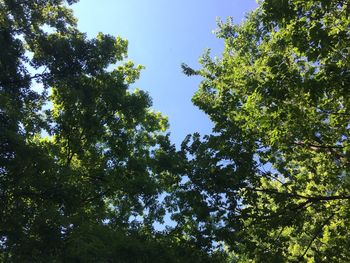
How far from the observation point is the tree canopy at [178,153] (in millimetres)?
9055

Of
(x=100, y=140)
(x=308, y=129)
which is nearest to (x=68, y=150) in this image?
(x=100, y=140)

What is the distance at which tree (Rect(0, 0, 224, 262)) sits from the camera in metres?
11.0

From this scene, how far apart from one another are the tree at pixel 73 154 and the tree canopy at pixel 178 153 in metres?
0.05

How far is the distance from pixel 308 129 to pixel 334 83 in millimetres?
2813

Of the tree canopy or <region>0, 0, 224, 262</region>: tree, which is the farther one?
<region>0, 0, 224, 262</region>: tree

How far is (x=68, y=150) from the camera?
16.2 metres

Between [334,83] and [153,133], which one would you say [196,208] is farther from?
[153,133]

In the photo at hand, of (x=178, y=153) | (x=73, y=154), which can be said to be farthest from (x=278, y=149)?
(x=73, y=154)

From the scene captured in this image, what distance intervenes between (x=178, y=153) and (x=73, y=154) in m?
6.40

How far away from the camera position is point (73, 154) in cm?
1611

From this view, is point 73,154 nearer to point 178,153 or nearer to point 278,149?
point 178,153

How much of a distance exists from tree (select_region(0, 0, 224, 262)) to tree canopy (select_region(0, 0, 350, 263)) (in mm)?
46

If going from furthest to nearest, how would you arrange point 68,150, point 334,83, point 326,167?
point 68,150
point 326,167
point 334,83

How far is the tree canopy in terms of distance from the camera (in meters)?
9.05
